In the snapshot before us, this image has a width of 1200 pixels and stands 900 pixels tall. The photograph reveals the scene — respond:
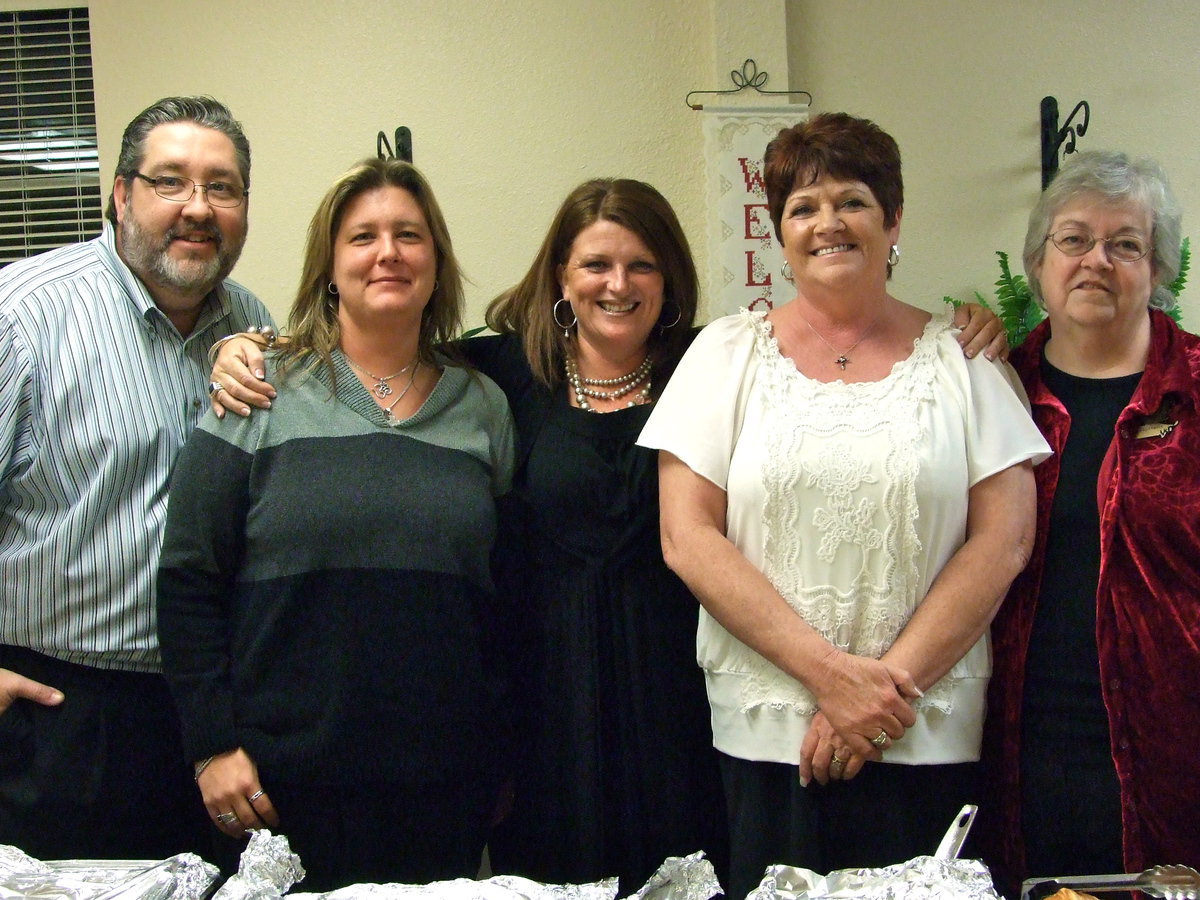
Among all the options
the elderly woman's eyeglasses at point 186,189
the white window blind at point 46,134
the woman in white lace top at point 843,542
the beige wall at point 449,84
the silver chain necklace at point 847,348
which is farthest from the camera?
the white window blind at point 46,134

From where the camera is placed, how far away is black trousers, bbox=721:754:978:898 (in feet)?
4.91

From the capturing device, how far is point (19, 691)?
155cm

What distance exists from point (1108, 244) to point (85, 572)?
5.80 ft

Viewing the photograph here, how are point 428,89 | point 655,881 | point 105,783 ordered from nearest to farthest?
point 655,881 < point 105,783 < point 428,89

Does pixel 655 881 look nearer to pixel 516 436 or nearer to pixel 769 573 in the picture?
pixel 769 573

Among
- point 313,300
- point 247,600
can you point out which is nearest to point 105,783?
point 247,600

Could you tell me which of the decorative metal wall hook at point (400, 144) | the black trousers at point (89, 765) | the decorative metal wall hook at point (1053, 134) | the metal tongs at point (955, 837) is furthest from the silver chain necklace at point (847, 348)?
the decorative metal wall hook at point (1053, 134)

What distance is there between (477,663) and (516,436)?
1.44 feet

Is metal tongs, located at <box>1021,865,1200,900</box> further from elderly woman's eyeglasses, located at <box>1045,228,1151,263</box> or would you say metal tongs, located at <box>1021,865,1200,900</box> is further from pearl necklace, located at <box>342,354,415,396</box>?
pearl necklace, located at <box>342,354,415,396</box>

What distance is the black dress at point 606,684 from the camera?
1666 millimetres

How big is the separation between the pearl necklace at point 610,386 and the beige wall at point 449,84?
4.79 feet

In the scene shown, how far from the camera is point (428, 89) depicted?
3.15m

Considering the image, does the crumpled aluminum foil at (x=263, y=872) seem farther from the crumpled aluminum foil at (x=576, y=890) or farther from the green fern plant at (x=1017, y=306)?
the green fern plant at (x=1017, y=306)

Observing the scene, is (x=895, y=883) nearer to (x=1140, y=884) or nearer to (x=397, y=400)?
(x=1140, y=884)
